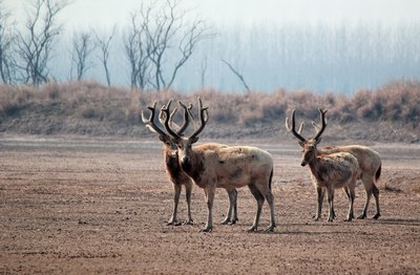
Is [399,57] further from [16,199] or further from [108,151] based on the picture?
Answer: [16,199]

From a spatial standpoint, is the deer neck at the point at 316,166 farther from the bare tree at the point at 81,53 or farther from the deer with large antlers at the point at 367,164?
the bare tree at the point at 81,53

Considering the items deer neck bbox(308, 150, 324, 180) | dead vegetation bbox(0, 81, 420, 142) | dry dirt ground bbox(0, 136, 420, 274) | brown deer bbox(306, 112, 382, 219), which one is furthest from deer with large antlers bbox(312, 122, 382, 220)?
dead vegetation bbox(0, 81, 420, 142)

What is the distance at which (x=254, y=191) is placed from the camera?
2197 cm

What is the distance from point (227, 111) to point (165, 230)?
3621cm

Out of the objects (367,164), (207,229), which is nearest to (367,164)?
(367,164)

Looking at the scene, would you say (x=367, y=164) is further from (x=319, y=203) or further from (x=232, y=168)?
(x=232, y=168)

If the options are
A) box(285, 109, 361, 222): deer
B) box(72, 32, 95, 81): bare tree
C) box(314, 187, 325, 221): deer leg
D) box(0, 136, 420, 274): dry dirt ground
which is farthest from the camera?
box(72, 32, 95, 81): bare tree

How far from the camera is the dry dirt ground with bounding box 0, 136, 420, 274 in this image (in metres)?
17.1

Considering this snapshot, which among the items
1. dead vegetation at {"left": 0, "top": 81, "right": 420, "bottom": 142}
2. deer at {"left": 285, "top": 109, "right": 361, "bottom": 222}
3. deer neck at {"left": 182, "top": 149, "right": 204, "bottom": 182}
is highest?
deer neck at {"left": 182, "top": 149, "right": 204, "bottom": 182}

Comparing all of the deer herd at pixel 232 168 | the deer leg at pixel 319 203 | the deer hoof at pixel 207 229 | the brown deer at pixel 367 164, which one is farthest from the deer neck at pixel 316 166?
the deer hoof at pixel 207 229

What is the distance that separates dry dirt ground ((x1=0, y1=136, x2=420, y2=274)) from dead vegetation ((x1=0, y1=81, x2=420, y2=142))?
1681 cm

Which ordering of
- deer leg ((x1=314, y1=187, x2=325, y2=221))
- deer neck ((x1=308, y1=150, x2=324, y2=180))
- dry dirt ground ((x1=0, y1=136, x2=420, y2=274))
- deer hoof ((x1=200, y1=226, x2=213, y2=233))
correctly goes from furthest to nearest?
1. deer neck ((x1=308, y1=150, x2=324, y2=180))
2. deer leg ((x1=314, y1=187, x2=325, y2=221))
3. deer hoof ((x1=200, y1=226, x2=213, y2=233))
4. dry dirt ground ((x1=0, y1=136, x2=420, y2=274))

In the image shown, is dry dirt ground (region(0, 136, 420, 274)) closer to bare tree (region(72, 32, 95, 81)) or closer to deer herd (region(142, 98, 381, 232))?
deer herd (region(142, 98, 381, 232))

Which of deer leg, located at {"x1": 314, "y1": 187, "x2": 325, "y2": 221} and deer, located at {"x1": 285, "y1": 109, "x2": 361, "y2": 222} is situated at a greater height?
deer, located at {"x1": 285, "y1": 109, "x2": 361, "y2": 222}
